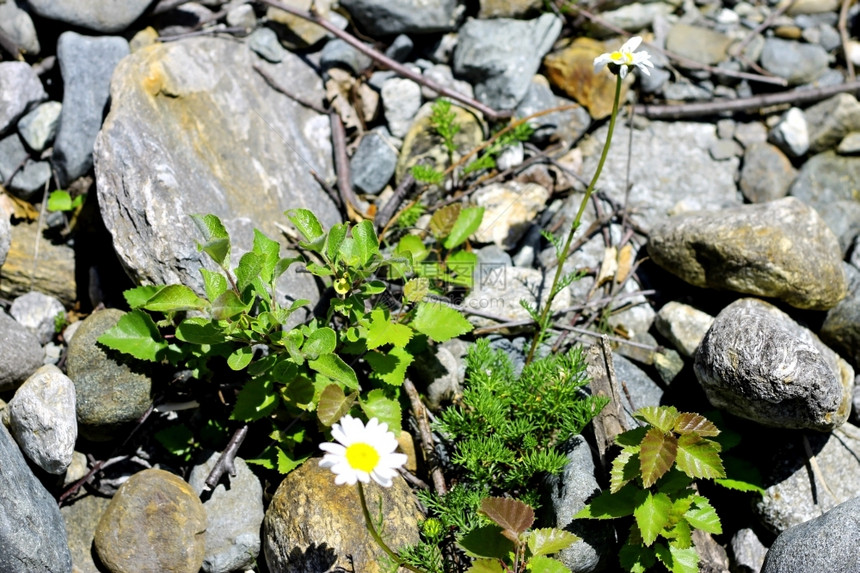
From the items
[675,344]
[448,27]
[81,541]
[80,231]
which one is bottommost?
[81,541]

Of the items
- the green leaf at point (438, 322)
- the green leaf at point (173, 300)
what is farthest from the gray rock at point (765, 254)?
the green leaf at point (173, 300)

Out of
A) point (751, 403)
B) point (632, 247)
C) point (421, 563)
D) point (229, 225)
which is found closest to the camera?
Answer: point (421, 563)

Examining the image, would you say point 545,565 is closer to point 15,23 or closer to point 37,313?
point 37,313

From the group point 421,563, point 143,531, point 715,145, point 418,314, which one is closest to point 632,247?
point 715,145

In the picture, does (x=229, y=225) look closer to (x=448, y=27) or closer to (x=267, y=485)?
(x=267, y=485)

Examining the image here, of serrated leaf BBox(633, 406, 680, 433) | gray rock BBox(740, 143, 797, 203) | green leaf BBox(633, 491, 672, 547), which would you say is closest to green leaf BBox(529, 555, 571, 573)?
green leaf BBox(633, 491, 672, 547)

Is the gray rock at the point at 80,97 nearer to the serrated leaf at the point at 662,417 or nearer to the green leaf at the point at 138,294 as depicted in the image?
the green leaf at the point at 138,294
